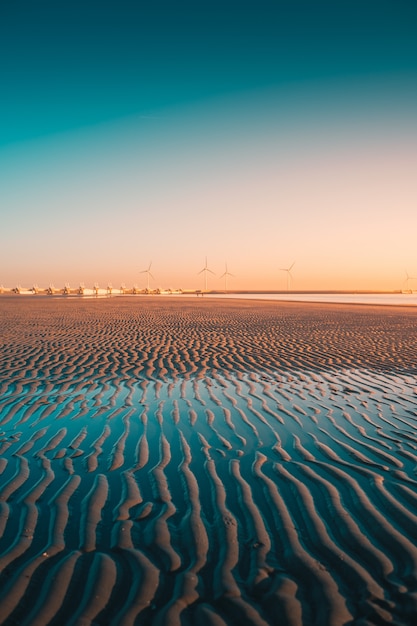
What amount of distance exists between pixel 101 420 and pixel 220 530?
13.0 feet

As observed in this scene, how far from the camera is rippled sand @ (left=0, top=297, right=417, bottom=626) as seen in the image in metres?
3.08

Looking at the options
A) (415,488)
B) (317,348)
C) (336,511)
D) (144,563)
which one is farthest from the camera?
(317,348)

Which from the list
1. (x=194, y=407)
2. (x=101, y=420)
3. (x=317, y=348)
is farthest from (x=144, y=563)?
(x=317, y=348)

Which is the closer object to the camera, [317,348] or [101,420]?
[101,420]

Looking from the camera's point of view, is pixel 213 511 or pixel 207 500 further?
pixel 207 500

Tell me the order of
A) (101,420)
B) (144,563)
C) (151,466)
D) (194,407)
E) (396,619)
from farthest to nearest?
(194,407)
(101,420)
(151,466)
(144,563)
(396,619)

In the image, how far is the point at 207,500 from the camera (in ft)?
15.1

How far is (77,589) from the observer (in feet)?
10.4

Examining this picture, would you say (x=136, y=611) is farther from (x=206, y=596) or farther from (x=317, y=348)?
(x=317, y=348)

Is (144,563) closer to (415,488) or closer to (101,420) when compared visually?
(415,488)

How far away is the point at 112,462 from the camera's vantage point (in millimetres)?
5617

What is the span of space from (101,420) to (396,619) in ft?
18.1

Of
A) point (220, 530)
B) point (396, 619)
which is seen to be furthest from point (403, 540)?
point (220, 530)

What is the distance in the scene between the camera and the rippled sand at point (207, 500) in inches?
121
